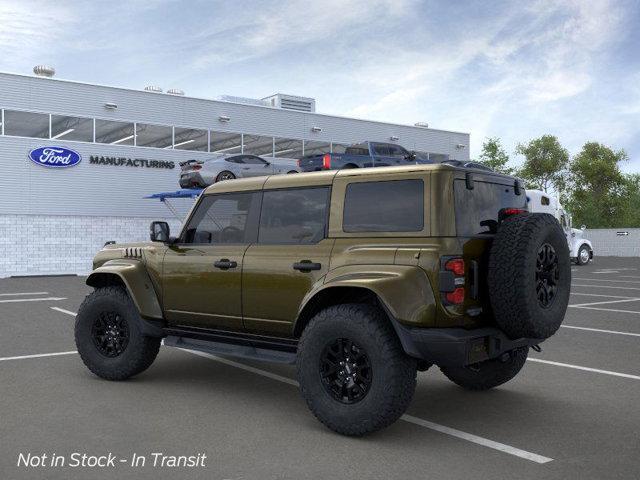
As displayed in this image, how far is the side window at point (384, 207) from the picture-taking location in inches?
192

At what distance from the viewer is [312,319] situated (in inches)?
197

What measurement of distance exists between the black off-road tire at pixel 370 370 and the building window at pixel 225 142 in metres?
26.4

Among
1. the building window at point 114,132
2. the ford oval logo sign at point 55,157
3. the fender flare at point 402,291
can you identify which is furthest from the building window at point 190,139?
the fender flare at point 402,291

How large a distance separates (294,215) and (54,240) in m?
23.6

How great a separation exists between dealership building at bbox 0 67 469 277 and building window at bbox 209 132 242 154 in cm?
5

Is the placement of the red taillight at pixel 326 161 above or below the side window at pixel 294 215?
above

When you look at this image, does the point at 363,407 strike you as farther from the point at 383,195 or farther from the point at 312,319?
the point at 383,195

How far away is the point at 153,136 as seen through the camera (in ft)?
95.1

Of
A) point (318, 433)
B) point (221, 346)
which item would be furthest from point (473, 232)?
point (221, 346)

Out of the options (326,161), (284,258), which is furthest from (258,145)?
(284,258)

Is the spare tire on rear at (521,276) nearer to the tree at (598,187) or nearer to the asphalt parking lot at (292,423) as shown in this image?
the asphalt parking lot at (292,423)

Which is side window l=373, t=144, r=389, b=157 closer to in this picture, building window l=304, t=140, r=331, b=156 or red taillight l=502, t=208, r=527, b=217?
building window l=304, t=140, r=331, b=156

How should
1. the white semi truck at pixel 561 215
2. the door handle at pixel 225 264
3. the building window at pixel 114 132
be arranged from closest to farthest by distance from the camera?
the door handle at pixel 225 264 → the white semi truck at pixel 561 215 → the building window at pixel 114 132

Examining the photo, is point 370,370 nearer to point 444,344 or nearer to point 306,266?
point 444,344
